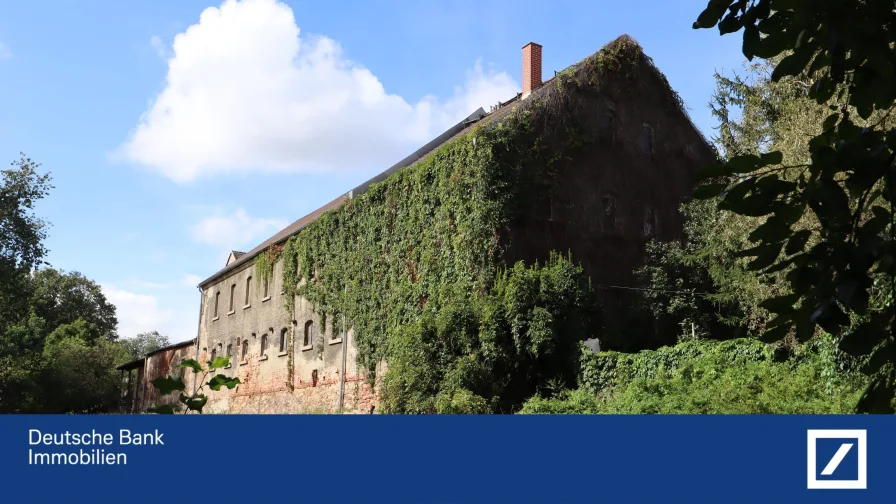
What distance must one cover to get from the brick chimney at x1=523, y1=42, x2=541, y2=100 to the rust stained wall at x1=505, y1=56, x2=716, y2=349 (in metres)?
2.08

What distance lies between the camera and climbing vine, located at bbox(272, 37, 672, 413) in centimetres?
1778

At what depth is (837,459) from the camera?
11.9ft

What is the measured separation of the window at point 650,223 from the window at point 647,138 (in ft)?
6.24

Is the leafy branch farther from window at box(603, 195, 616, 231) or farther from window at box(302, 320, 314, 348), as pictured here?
window at box(302, 320, 314, 348)

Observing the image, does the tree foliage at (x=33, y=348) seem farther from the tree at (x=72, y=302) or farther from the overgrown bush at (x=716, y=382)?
the overgrown bush at (x=716, y=382)

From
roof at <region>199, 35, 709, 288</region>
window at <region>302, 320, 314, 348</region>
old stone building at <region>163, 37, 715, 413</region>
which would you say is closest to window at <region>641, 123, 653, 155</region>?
old stone building at <region>163, 37, 715, 413</region>

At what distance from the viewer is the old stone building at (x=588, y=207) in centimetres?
2197

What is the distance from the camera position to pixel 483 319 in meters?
18.2

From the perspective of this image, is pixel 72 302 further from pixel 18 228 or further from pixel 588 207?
pixel 588 207

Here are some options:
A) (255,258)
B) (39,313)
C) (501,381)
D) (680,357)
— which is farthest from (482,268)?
(39,313)

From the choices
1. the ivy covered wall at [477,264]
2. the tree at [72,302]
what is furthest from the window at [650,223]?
the tree at [72,302]

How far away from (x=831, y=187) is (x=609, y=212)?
19.8 meters

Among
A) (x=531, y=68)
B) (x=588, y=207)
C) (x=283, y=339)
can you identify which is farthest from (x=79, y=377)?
(x=588, y=207)

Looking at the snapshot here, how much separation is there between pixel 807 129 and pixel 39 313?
5823cm
